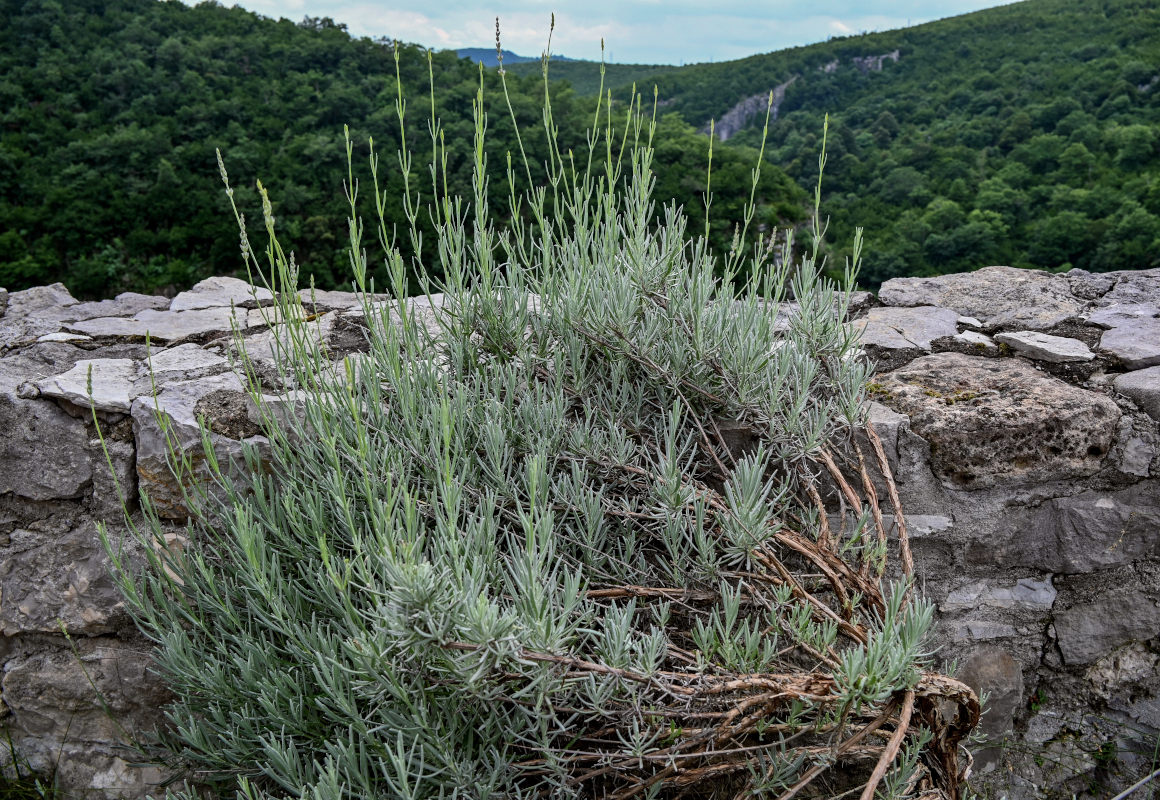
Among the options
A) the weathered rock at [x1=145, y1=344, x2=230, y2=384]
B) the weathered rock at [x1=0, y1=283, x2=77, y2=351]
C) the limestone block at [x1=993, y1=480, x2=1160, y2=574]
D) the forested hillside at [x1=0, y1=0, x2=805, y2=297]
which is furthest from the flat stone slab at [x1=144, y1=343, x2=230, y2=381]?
the forested hillside at [x1=0, y1=0, x2=805, y2=297]

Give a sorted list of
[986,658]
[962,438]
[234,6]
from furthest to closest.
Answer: [234,6] → [986,658] → [962,438]

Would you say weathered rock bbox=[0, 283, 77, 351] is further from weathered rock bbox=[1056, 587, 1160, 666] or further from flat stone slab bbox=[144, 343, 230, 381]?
weathered rock bbox=[1056, 587, 1160, 666]

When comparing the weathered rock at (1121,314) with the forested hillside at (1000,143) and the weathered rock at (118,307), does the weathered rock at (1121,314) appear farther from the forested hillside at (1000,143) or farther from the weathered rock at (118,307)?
the forested hillside at (1000,143)

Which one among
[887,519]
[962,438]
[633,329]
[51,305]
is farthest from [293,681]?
[51,305]

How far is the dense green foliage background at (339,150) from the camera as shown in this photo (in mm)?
16609

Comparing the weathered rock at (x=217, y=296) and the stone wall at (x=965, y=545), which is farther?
the weathered rock at (x=217, y=296)

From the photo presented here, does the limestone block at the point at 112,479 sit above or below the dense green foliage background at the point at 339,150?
below

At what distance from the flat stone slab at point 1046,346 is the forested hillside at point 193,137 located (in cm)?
1117

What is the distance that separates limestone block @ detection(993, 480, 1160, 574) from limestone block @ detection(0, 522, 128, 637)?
9.12 feet

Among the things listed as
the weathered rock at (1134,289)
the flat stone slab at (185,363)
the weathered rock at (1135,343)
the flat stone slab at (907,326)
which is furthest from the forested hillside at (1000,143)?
the flat stone slab at (185,363)

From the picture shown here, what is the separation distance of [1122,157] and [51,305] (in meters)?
24.5

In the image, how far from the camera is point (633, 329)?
194 cm

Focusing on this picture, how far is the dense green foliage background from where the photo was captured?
16.6 metres

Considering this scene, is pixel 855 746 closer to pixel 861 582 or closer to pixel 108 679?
pixel 861 582
